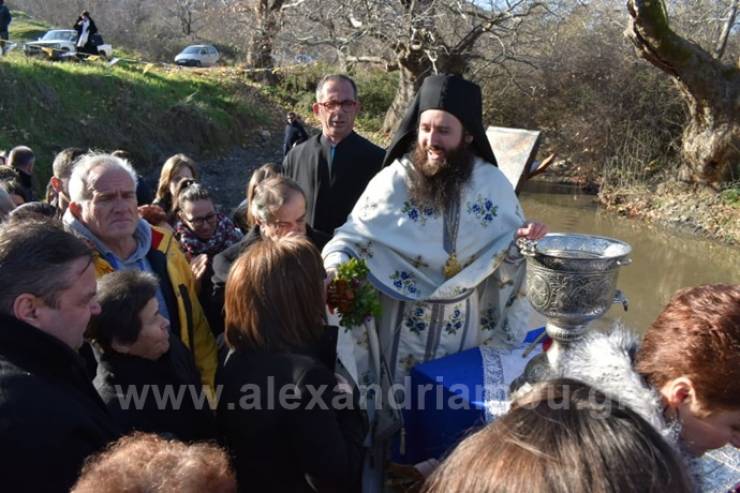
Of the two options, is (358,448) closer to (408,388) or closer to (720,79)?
(408,388)

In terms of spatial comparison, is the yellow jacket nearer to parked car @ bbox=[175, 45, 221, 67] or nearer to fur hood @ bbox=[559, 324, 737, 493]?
fur hood @ bbox=[559, 324, 737, 493]

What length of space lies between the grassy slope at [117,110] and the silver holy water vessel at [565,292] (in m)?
10.8

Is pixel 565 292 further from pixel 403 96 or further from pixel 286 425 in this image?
pixel 403 96

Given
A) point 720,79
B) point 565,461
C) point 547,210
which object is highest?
point 720,79

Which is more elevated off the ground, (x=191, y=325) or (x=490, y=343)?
(x=191, y=325)

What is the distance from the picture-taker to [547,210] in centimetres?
1539

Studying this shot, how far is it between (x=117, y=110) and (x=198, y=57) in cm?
A: 1687

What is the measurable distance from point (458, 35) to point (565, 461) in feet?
57.4

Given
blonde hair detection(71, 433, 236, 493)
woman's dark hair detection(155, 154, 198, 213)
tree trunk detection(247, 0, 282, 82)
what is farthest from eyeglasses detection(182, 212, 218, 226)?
tree trunk detection(247, 0, 282, 82)

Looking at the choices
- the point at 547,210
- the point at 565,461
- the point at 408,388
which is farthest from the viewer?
the point at 547,210

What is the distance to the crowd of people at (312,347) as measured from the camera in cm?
108

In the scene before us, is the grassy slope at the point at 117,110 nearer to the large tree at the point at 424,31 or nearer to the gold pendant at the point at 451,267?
the large tree at the point at 424,31

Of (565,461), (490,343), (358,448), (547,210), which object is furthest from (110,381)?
(547,210)

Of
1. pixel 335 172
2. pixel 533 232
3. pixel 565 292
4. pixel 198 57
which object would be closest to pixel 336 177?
pixel 335 172
